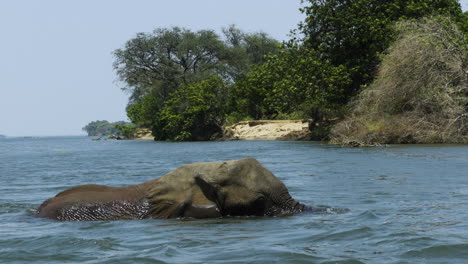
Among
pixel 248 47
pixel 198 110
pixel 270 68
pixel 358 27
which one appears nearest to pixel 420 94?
pixel 358 27

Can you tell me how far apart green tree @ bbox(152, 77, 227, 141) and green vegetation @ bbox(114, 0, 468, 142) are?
103mm

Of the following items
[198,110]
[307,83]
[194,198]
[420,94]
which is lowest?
[194,198]

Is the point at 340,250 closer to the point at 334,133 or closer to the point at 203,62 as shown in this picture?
the point at 334,133

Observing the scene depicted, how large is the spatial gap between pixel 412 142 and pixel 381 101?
289cm

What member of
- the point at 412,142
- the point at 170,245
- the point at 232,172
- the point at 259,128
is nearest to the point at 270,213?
the point at 232,172

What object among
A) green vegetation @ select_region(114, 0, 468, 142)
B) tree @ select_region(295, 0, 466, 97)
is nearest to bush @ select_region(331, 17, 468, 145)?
green vegetation @ select_region(114, 0, 468, 142)

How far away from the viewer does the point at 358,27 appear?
121 ft

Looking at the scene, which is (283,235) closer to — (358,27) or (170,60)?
(358,27)

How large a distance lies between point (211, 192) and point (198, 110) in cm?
4751

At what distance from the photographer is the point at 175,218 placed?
7.73m

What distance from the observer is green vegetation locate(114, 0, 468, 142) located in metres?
37.2

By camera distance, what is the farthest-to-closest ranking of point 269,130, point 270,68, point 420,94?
point 269,130 → point 270,68 → point 420,94

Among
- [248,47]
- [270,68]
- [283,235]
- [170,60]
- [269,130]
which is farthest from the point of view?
[248,47]

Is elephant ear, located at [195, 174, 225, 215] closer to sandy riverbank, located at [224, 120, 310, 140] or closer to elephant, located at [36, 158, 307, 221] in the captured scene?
elephant, located at [36, 158, 307, 221]
